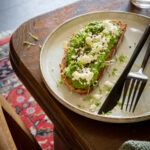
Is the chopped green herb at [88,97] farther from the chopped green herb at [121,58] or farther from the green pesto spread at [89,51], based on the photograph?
the chopped green herb at [121,58]

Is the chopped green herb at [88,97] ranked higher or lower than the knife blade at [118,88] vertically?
lower

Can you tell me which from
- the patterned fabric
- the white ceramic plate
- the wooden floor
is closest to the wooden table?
the white ceramic plate

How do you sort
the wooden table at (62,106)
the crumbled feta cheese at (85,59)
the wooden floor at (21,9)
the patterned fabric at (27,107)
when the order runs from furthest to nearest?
the wooden floor at (21,9) → the patterned fabric at (27,107) → the crumbled feta cheese at (85,59) → the wooden table at (62,106)

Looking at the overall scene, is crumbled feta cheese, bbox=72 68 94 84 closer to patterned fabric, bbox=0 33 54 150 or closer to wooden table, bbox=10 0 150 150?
wooden table, bbox=10 0 150 150

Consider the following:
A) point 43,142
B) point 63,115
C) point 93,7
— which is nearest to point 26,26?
point 93,7

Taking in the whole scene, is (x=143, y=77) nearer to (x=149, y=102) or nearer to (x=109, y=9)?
(x=149, y=102)

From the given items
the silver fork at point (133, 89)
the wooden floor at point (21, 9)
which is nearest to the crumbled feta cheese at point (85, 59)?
the silver fork at point (133, 89)

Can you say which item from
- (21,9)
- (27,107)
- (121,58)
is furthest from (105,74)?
(21,9)
